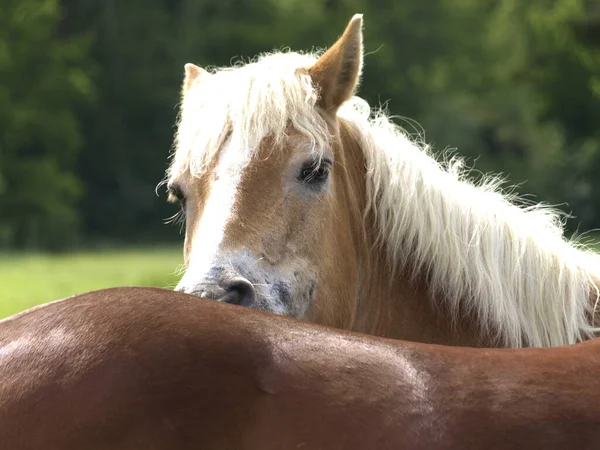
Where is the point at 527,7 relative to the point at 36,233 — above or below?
above

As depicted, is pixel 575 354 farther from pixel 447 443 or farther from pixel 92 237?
pixel 92 237

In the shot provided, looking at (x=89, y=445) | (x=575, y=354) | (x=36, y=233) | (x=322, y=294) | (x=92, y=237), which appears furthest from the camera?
(x=92, y=237)

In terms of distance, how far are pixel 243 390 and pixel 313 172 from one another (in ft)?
4.99

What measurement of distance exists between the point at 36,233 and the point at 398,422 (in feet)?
141

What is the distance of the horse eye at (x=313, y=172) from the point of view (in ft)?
11.5

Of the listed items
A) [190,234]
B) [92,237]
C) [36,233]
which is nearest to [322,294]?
[190,234]

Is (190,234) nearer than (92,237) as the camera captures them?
Yes

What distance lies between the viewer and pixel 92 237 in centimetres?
4838

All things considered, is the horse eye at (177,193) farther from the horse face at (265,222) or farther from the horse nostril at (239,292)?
the horse nostril at (239,292)

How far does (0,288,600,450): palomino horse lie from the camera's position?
2021mm

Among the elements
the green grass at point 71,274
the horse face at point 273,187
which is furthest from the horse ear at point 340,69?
the green grass at point 71,274

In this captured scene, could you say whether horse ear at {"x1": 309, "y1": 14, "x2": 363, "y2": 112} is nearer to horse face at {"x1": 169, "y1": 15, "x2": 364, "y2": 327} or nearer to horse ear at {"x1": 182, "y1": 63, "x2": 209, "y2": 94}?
horse face at {"x1": 169, "y1": 15, "x2": 364, "y2": 327}

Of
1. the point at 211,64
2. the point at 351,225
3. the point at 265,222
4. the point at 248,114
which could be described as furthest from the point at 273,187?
the point at 211,64

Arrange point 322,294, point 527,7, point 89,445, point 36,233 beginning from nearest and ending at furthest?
point 89,445 → point 322,294 → point 36,233 → point 527,7
